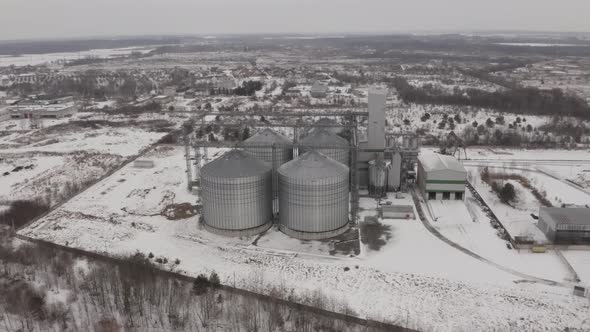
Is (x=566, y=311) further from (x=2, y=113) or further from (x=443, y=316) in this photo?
(x=2, y=113)

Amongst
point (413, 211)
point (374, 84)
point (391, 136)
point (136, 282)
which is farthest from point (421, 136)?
point (374, 84)

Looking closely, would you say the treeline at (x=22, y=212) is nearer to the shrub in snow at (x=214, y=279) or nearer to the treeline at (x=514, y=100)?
the shrub in snow at (x=214, y=279)

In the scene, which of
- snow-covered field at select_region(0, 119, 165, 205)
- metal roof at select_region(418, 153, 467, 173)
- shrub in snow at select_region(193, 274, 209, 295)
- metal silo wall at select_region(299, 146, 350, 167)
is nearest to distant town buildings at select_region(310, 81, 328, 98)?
snow-covered field at select_region(0, 119, 165, 205)

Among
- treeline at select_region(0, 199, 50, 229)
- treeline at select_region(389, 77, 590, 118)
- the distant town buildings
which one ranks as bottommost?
treeline at select_region(0, 199, 50, 229)

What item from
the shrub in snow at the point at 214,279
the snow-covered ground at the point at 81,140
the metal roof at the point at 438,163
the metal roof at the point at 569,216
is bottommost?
the shrub in snow at the point at 214,279

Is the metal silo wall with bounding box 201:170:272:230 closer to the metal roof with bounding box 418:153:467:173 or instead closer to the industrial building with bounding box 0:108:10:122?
the metal roof with bounding box 418:153:467:173

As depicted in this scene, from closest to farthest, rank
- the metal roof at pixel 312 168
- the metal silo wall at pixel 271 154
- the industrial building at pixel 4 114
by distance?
1. the metal roof at pixel 312 168
2. the metal silo wall at pixel 271 154
3. the industrial building at pixel 4 114

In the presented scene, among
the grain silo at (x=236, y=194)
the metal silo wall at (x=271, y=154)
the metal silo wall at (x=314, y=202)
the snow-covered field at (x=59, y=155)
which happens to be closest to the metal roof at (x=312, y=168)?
the metal silo wall at (x=314, y=202)
